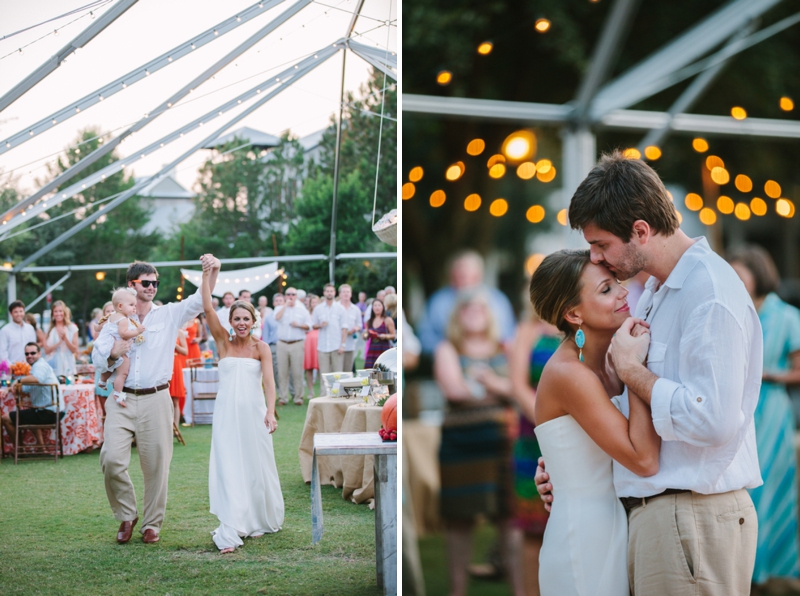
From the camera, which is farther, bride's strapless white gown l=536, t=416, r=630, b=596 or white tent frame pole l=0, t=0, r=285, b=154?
white tent frame pole l=0, t=0, r=285, b=154

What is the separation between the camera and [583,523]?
6.18 feet

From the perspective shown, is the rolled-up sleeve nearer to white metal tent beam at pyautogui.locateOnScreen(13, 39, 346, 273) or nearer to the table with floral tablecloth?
the table with floral tablecloth

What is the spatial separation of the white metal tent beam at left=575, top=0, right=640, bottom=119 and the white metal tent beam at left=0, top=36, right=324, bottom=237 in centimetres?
180

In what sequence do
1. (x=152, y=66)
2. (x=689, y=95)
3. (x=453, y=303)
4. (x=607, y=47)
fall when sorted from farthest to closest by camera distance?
1. (x=453, y=303)
2. (x=689, y=95)
3. (x=607, y=47)
4. (x=152, y=66)

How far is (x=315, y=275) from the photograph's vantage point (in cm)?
363

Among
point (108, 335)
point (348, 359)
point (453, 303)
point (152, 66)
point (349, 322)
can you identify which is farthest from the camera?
point (453, 303)

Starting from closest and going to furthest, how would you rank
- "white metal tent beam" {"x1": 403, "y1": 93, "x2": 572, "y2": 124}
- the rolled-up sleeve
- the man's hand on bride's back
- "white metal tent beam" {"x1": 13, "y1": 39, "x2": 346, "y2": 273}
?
the rolled-up sleeve
the man's hand on bride's back
"white metal tent beam" {"x1": 13, "y1": 39, "x2": 346, "y2": 273}
"white metal tent beam" {"x1": 403, "y1": 93, "x2": 572, "y2": 124}

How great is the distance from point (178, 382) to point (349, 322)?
978 mm

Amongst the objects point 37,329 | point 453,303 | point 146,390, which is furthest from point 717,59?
point 37,329

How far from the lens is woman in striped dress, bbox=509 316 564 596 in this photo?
11.3ft

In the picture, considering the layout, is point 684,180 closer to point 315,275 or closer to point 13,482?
point 315,275

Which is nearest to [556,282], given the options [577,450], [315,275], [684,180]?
[577,450]

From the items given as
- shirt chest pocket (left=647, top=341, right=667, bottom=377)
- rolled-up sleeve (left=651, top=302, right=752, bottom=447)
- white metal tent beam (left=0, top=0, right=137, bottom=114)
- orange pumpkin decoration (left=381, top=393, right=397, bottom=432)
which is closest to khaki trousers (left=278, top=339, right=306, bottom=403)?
orange pumpkin decoration (left=381, top=393, right=397, bottom=432)

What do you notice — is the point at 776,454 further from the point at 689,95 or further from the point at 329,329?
the point at 689,95
